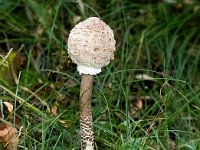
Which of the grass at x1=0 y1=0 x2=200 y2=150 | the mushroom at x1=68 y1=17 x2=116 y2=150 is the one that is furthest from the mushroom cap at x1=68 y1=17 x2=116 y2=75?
the grass at x1=0 y1=0 x2=200 y2=150

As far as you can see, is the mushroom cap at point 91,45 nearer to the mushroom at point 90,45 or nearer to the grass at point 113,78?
the mushroom at point 90,45

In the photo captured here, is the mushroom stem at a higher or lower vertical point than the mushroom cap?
lower

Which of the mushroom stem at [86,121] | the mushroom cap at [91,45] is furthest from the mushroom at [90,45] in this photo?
the mushroom stem at [86,121]

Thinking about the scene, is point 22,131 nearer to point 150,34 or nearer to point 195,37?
point 150,34

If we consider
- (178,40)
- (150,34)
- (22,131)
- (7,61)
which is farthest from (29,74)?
(178,40)

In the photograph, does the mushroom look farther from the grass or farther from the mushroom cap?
the grass

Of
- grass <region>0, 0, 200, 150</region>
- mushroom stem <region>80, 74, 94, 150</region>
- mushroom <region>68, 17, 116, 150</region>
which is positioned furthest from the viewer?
grass <region>0, 0, 200, 150</region>
